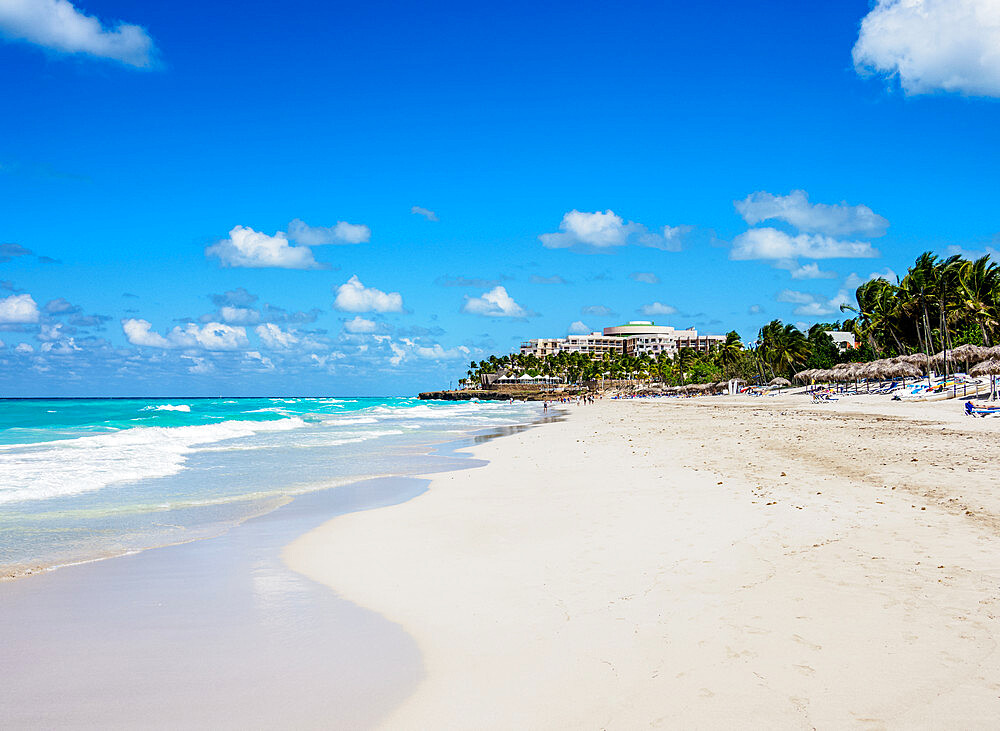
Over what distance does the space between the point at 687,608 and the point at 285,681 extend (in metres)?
2.94

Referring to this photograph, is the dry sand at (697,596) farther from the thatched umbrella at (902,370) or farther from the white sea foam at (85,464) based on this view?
the thatched umbrella at (902,370)

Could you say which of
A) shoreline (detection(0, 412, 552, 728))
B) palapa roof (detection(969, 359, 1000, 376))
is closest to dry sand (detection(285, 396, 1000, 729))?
shoreline (detection(0, 412, 552, 728))

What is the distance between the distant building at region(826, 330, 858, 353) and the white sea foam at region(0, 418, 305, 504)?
87016mm

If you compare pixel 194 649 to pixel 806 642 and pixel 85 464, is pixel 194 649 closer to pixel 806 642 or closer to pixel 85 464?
pixel 806 642

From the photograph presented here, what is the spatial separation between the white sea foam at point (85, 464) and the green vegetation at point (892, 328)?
175 ft

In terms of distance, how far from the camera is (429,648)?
185 inches

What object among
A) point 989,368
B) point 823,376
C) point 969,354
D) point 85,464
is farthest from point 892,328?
point 85,464

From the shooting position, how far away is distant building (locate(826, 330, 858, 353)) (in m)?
91.4

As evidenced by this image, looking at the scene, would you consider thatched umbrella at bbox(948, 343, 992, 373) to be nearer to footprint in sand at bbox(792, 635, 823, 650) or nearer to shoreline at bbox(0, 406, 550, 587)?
shoreline at bbox(0, 406, 550, 587)

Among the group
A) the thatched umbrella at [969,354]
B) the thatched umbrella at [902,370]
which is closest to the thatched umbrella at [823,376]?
the thatched umbrella at [902,370]

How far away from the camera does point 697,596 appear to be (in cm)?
539

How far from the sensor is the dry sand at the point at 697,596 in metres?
3.66

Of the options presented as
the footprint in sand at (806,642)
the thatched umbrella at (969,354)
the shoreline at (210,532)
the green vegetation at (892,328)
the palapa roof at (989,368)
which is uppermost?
the green vegetation at (892,328)

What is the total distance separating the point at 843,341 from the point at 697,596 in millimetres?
103065
